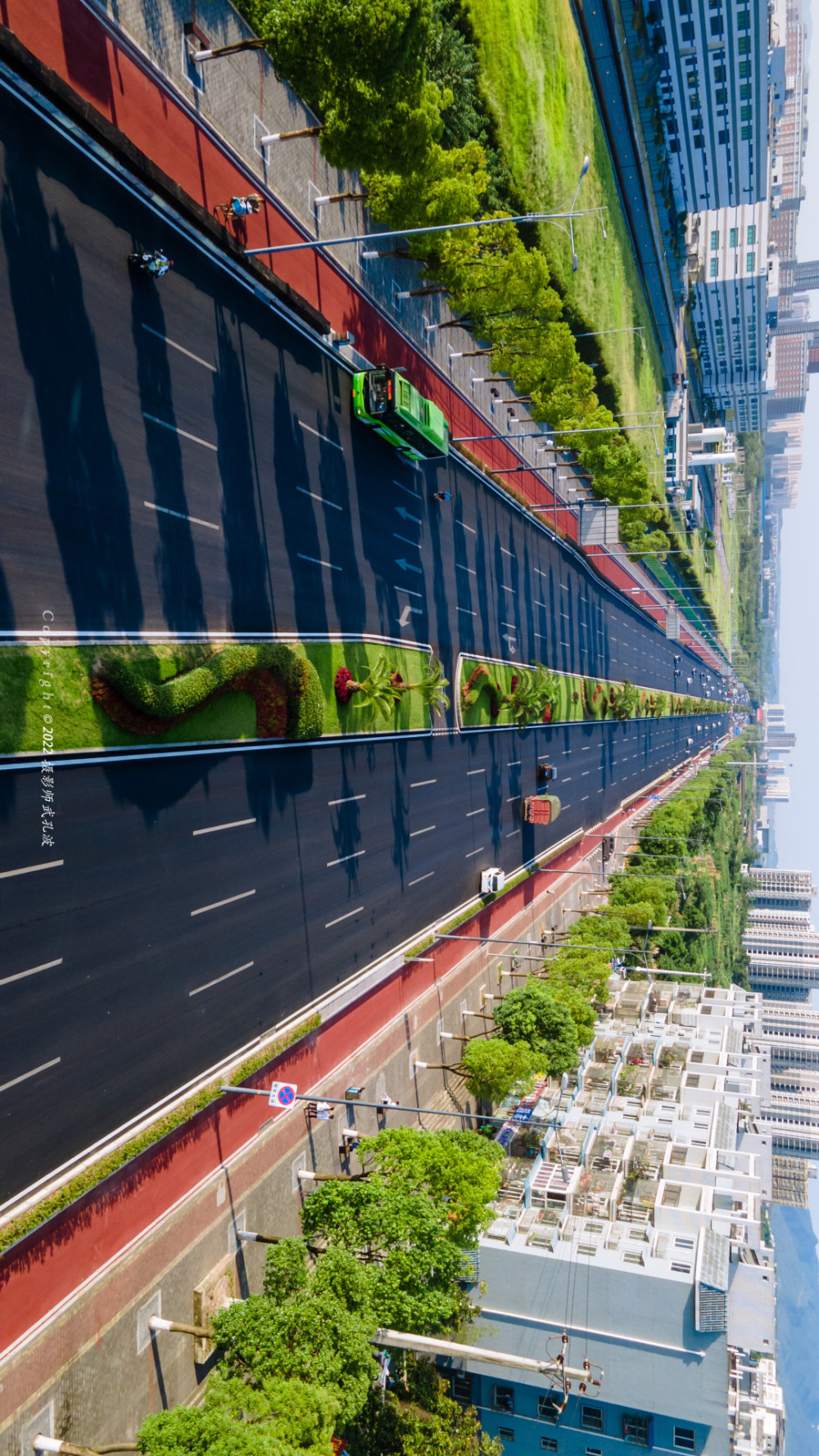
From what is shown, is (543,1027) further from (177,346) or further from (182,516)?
(177,346)

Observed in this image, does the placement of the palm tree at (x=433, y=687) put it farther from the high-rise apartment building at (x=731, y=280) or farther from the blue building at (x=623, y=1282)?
the high-rise apartment building at (x=731, y=280)

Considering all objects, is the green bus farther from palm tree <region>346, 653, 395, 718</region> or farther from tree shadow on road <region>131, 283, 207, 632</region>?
tree shadow on road <region>131, 283, 207, 632</region>

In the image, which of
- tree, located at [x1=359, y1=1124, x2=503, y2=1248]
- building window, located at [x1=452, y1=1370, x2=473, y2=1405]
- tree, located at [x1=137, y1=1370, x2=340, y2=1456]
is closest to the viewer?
tree, located at [x1=137, y1=1370, x2=340, y2=1456]

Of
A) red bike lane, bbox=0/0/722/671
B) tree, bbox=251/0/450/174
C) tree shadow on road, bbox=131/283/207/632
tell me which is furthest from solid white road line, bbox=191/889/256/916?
tree, bbox=251/0/450/174

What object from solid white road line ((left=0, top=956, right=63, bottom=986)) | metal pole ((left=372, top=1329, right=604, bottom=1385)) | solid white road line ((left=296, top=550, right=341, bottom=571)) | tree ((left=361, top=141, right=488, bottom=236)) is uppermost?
tree ((left=361, top=141, right=488, bottom=236))

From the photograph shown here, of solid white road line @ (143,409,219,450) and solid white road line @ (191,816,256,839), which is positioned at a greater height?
solid white road line @ (143,409,219,450)

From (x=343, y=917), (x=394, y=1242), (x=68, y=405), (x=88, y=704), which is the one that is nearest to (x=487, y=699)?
(x=343, y=917)

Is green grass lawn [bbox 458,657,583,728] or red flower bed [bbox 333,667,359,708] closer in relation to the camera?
red flower bed [bbox 333,667,359,708]

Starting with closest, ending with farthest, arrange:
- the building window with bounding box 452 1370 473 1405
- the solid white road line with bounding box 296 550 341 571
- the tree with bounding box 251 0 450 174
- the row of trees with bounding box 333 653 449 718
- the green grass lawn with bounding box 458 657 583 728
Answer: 1. the tree with bounding box 251 0 450 174
2. the solid white road line with bounding box 296 550 341 571
3. the row of trees with bounding box 333 653 449 718
4. the building window with bounding box 452 1370 473 1405
5. the green grass lawn with bounding box 458 657 583 728
